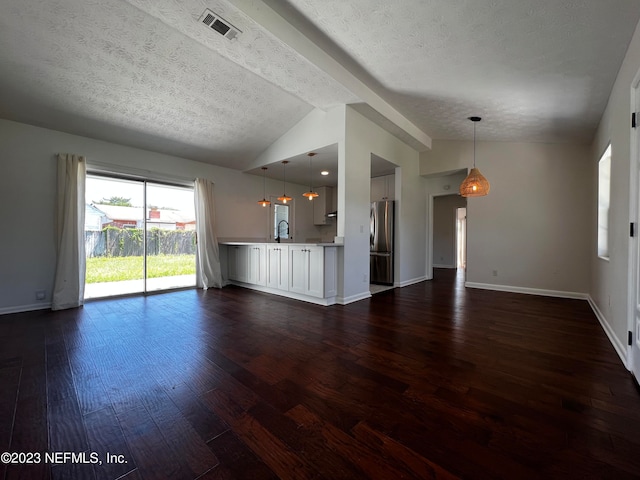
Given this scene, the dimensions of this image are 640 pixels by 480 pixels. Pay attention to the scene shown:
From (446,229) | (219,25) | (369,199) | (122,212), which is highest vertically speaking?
(219,25)

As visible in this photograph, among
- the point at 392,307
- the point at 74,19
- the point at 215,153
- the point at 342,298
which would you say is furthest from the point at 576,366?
the point at 215,153

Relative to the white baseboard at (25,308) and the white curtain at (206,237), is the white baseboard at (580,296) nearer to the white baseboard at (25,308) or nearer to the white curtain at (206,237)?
the white curtain at (206,237)

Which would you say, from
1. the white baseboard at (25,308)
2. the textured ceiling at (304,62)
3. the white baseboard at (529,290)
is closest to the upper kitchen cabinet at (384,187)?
the textured ceiling at (304,62)

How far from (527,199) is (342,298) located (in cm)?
413

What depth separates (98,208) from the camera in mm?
4547

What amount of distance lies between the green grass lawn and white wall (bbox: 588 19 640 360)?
6329 mm

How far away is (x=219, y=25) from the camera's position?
101 inches

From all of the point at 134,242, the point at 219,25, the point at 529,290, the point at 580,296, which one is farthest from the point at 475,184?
the point at 134,242

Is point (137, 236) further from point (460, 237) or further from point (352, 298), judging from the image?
point (460, 237)

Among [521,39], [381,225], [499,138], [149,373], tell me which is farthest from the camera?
[381,225]

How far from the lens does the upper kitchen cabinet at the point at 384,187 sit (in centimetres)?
636

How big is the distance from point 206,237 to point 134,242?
1.24 meters

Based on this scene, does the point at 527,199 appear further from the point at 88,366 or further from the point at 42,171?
the point at 42,171

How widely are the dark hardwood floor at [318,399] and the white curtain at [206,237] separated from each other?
7.54 feet
